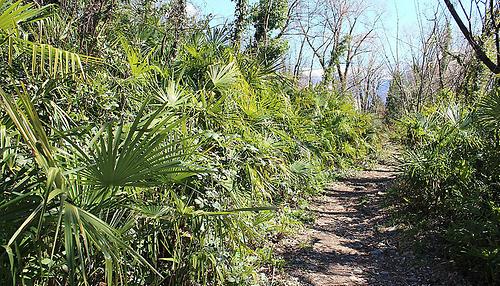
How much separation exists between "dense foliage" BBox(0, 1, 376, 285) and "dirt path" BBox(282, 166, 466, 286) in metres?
0.38

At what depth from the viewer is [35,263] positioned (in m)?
2.42

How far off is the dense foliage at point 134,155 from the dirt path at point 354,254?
0.38 meters

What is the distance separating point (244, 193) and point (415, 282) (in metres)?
1.96

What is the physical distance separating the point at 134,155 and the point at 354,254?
3940 millimetres

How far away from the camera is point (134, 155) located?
2129mm

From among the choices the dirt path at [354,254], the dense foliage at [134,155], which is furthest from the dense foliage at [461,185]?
the dense foliage at [134,155]

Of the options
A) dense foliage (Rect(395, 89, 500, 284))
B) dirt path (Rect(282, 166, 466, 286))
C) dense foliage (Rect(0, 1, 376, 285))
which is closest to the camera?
dense foliage (Rect(0, 1, 376, 285))

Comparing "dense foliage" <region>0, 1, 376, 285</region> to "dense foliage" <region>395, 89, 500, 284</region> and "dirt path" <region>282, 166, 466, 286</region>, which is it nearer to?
"dirt path" <region>282, 166, 466, 286</region>

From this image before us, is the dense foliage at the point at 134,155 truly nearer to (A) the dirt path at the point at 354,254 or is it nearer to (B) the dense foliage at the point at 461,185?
(A) the dirt path at the point at 354,254

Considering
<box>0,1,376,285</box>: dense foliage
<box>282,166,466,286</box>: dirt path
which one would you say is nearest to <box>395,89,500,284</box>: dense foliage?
<box>282,166,466,286</box>: dirt path

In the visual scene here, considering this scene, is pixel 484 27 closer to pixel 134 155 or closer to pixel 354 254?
pixel 354 254

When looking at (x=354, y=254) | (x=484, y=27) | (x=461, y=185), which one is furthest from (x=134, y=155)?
(x=484, y=27)

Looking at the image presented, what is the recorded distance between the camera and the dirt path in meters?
4.53

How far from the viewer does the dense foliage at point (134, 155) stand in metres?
2.05
